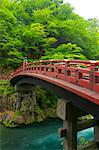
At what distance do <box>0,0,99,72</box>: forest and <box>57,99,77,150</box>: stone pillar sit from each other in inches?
441

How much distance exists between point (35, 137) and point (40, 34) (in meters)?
10.3

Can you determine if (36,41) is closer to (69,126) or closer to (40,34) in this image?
(40,34)

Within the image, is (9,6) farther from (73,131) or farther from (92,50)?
(73,131)

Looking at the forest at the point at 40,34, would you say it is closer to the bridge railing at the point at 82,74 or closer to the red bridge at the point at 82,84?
the bridge railing at the point at 82,74

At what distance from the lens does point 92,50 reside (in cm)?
2206

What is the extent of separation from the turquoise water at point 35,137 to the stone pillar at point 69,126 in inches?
188

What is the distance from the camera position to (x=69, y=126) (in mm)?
7027

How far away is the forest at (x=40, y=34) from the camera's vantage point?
64.2 ft

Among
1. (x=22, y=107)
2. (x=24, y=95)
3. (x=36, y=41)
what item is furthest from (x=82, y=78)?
(x=36, y=41)

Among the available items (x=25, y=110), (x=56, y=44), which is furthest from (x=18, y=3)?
(x=25, y=110)

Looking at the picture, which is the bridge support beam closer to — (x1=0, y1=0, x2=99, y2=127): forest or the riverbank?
the riverbank

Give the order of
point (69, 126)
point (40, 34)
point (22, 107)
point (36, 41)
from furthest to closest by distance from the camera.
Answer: point (36, 41)
point (40, 34)
point (22, 107)
point (69, 126)

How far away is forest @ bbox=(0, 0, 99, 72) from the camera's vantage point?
19580mm

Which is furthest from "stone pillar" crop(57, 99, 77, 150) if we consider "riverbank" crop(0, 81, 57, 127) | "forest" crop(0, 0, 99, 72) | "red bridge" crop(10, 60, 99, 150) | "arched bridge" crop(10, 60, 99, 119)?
"forest" crop(0, 0, 99, 72)
